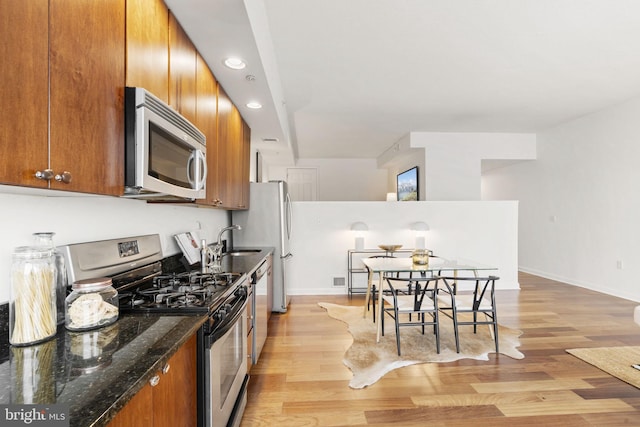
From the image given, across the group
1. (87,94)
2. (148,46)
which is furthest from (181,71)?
(87,94)

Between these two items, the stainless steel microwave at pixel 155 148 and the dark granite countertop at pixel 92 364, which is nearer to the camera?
the dark granite countertop at pixel 92 364

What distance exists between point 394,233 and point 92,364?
15.0ft

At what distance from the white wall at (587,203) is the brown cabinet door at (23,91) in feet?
20.3

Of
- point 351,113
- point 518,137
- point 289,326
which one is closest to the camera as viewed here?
point 289,326

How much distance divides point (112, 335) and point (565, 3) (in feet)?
11.5

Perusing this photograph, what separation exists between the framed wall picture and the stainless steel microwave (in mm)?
5374

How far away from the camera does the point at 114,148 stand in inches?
45.6

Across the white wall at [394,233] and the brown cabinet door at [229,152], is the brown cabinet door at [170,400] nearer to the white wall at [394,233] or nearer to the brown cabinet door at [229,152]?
the brown cabinet door at [229,152]

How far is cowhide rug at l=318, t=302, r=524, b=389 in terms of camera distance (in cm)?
251

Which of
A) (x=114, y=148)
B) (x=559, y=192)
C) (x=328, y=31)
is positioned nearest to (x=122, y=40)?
(x=114, y=148)

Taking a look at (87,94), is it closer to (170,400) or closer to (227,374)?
(170,400)

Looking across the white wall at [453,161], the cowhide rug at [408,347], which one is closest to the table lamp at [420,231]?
the white wall at [453,161]

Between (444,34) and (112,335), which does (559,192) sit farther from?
(112,335)

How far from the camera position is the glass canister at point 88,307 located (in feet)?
3.69
